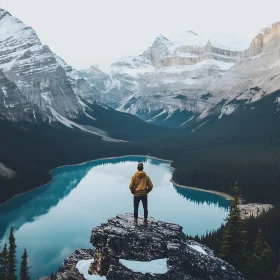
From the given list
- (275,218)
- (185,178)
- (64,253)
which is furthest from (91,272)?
(185,178)

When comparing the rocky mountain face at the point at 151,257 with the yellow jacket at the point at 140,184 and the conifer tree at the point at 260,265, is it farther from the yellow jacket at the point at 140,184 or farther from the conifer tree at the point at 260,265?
the conifer tree at the point at 260,265

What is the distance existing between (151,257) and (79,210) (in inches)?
3287

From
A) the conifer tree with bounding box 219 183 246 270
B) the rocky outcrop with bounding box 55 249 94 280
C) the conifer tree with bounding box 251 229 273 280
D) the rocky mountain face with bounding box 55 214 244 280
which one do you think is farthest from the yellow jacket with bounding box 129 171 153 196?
the conifer tree with bounding box 251 229 273 280

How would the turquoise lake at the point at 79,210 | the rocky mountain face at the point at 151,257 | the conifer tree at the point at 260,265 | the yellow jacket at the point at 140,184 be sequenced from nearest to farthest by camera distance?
1. the rocky mountain face at the point at 151,257
2. the yellow jacket at the point at 140,184
3. the conifer tree at the point at 260,265
4. the turquoise lake at the point at 79,210

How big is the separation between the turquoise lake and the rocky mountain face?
126 ft

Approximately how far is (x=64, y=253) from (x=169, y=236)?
4811 cm

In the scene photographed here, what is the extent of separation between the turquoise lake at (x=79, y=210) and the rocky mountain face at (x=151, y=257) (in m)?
38.4

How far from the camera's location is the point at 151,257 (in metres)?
24.7

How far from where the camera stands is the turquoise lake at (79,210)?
74438 millimetres

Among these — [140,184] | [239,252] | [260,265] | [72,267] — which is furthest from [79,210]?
[140,184]

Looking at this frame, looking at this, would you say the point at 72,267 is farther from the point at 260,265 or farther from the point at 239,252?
the point at 260,265

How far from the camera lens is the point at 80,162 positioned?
191 metres

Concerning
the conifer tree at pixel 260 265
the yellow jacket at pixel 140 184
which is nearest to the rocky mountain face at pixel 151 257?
the yellow jacket at pixel 140 184

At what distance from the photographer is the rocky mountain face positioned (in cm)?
2416
